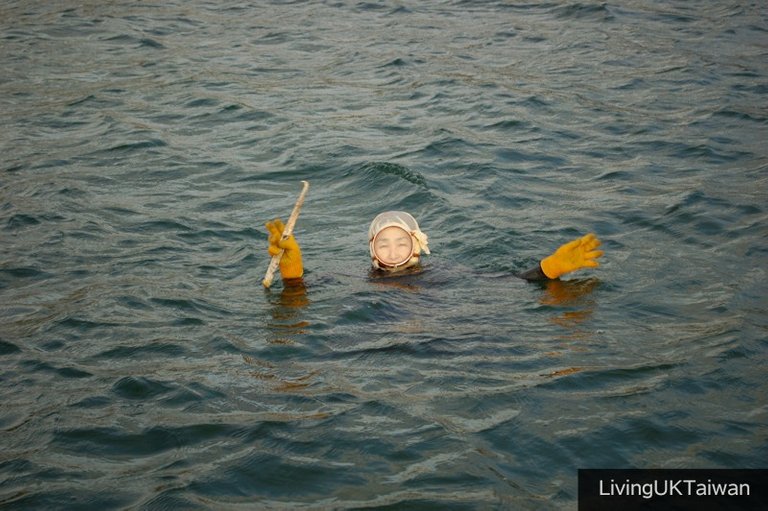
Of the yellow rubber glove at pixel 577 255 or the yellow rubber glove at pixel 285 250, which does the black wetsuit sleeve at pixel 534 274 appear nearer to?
the yellow rubber glove at pixel 577 255

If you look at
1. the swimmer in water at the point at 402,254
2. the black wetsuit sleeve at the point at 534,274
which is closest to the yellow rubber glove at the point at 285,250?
the swimmer in water at the point at 402,254

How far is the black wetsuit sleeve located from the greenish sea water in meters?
0.11

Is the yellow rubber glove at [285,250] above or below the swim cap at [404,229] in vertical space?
below

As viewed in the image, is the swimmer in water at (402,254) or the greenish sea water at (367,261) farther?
the swimmer in water at (402,254)

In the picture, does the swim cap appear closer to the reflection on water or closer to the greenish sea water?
the greenish sea water

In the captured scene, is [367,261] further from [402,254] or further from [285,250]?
[285,250]

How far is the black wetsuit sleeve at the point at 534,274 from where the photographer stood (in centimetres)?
781

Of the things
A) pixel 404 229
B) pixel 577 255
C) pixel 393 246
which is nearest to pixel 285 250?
pixel 393 246

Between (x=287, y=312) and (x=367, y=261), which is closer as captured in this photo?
(x=287, y=312)

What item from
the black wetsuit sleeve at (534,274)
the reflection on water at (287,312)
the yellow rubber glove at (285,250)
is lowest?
the reflection on water at (287,312)

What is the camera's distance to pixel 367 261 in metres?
8.84

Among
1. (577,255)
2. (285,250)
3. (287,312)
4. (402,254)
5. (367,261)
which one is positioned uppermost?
(367,261)

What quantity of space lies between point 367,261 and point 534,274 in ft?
5.81

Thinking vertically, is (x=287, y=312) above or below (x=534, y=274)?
below
